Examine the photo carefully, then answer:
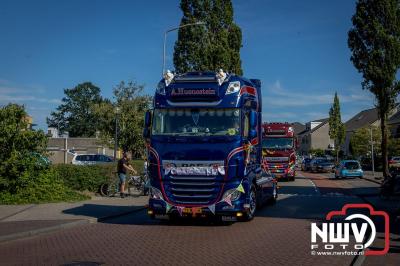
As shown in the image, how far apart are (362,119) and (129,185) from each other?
79162 mm

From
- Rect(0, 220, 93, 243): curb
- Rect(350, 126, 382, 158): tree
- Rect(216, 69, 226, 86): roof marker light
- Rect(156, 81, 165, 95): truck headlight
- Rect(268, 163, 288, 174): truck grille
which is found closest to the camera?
Rect(0, 220, 93, 243): curb

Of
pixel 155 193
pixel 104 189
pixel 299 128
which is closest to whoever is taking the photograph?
pixel 155 193

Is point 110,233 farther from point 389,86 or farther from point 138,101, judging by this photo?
point 138,101

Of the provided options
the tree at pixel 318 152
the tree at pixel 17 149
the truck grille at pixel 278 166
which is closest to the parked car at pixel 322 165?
the truck grille at pixel 278 166

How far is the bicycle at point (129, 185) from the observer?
20.9m

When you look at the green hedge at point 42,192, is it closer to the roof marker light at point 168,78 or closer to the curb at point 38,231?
the curb at point 38,231

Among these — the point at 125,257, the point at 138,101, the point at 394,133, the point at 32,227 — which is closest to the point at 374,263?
the point at 125,257

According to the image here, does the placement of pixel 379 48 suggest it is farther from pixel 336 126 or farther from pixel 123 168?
pixel 336 126

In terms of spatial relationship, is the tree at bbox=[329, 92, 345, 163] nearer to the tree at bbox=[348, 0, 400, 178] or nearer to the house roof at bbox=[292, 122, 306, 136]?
the tree at bbox=[348, 0, 400, 178]

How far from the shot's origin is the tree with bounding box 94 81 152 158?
39844 mm

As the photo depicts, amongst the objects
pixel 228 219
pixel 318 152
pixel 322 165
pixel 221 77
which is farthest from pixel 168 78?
pixel 318 152

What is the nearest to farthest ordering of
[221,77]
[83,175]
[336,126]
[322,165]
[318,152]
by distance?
[221,77], [83,175], [322,165], [336,126], [318,152]

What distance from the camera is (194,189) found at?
40.3 ft

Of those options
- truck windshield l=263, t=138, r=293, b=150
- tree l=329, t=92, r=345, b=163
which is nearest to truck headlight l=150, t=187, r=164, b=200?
truck windshield l=263, t=138, r=293, b=150
